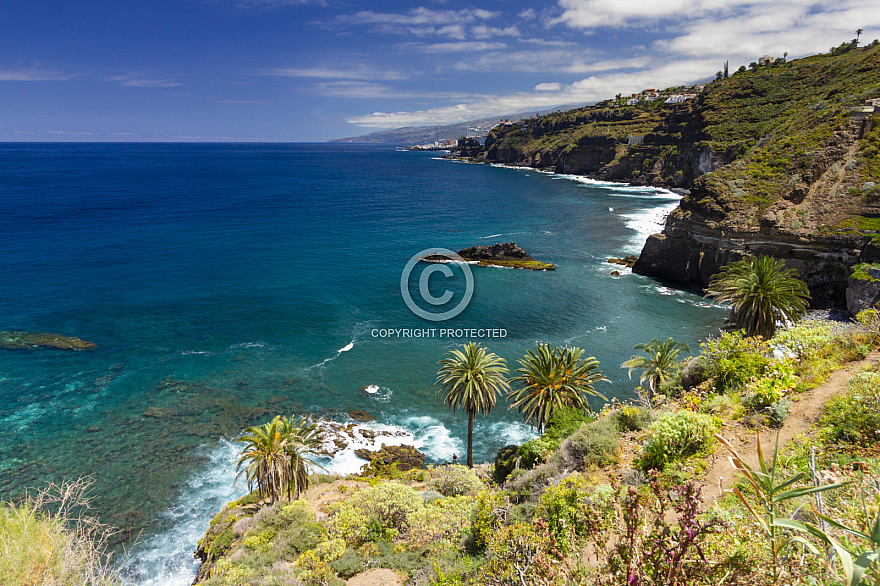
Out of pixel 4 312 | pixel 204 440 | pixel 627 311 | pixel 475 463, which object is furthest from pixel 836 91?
pixel 4 312

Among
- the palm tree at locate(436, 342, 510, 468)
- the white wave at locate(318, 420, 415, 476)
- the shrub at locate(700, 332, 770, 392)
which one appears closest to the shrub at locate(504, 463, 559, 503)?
the shrub at locate(700, 332, 770, 392)

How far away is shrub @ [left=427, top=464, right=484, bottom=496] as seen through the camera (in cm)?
2610

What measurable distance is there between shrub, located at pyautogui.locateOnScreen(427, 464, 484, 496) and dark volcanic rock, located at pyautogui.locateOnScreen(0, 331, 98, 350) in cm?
4695

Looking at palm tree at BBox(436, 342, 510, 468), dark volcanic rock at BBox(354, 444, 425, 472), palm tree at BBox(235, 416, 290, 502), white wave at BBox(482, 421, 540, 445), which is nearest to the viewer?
palm tree at BBox(235, 416, 290, 502)

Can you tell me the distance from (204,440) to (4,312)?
42.6m

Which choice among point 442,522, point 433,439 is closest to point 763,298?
point 433,439

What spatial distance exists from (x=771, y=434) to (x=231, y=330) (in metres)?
56.4

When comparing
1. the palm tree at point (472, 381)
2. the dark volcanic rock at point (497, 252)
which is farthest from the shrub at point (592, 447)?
the dark volcanic rock at point (497, 252)

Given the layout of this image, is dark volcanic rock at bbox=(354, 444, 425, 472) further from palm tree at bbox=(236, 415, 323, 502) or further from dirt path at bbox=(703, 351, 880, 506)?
dirt path at bbox=(703, 351, 880, 506)

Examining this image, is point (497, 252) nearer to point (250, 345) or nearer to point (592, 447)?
point (250, 345)

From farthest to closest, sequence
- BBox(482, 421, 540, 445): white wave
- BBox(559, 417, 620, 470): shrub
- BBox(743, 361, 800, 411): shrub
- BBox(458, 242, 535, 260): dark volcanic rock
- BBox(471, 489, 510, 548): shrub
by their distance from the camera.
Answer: BBox(458, 242, 535, 260): dark volcanic rock
BBox(482, 421, 540, 445): white wave
BBox(559, 417, 620, 470): shrub
BBox(471, 489, 510, 548): shrub
BBox(743, 361, 800, 411): shrub

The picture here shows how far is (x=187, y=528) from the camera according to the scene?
30156 millimetres

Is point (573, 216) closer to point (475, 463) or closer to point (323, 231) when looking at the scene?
point (323, 231)

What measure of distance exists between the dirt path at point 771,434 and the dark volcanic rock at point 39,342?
61.8 m
